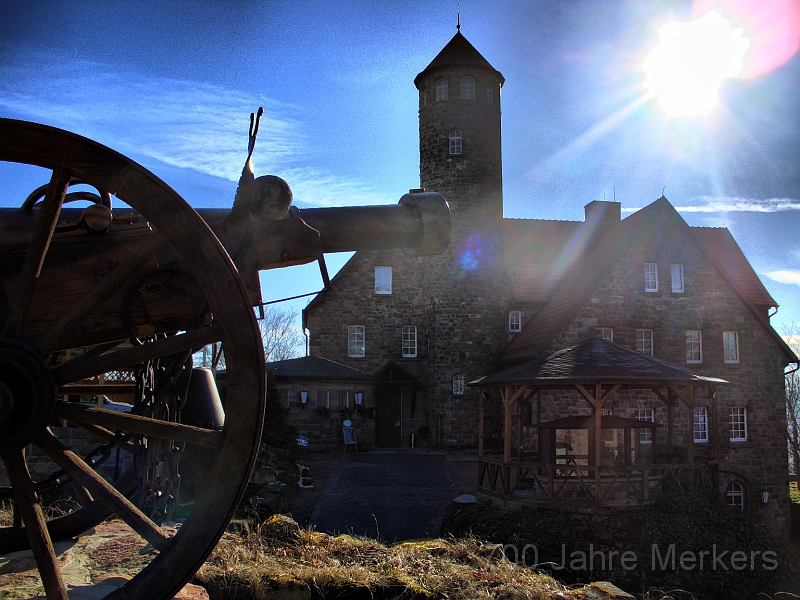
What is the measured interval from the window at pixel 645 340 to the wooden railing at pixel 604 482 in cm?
739

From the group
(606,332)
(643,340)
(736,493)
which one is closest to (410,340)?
(606,332)

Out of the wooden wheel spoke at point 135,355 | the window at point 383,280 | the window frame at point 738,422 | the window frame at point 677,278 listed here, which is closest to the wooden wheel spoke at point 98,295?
the wooden wheel spoke at point 135,355

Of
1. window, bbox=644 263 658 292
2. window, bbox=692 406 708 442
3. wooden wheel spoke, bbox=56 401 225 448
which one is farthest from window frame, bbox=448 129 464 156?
wooden wheel spoke, bbox=56 401 225 448

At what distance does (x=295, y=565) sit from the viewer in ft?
14.4

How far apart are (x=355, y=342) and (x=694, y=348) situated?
12105mm

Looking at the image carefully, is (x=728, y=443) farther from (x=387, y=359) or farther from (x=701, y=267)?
(x=387, y=359)

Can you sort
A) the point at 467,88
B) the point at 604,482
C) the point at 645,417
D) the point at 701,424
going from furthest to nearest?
the point at 467,88
the point at 701,424
the point at 645,417
the point at 604,482

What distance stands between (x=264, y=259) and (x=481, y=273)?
2141 centimetres

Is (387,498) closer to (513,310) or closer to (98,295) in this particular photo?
(513,310)

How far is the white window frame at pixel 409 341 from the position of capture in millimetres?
25844

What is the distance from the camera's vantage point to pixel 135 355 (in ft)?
9.39

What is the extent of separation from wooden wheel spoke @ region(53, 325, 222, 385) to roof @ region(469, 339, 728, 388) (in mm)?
11305

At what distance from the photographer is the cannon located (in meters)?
2.75

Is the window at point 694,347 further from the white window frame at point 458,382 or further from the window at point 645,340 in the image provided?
the white window frame at point 458,382
